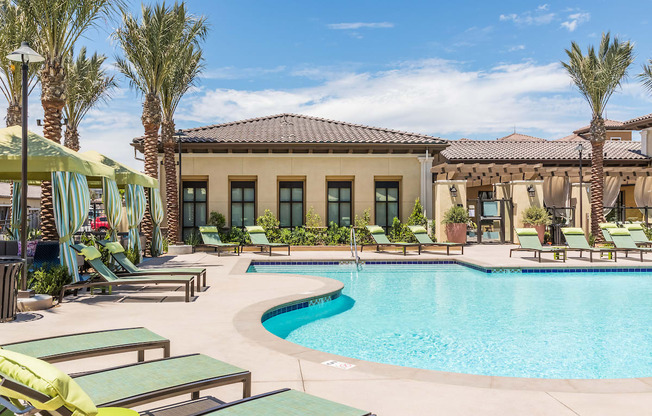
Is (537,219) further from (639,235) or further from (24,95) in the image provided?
(24,95)

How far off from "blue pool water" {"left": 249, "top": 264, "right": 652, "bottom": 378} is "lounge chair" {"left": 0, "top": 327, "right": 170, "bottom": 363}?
2.96 meters

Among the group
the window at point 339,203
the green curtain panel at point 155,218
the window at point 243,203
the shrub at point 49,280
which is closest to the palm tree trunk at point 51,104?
the shrub at point 49,280

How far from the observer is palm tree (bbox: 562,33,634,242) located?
2011cm

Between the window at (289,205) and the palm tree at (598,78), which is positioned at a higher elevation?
the palm tree at (598,78)

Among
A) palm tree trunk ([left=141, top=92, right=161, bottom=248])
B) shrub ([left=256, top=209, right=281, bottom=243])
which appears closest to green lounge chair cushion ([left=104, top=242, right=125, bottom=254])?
palm tree trunk ([left=141, top=92, right=161, bottom=248])

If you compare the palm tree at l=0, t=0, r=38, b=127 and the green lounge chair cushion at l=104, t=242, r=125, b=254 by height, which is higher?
the palm tree at l=0, t=0, r=38, b=127

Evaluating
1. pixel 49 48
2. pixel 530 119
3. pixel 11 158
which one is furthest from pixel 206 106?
pixel 530 119

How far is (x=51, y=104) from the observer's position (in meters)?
11.3

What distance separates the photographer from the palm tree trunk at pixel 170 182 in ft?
63.4

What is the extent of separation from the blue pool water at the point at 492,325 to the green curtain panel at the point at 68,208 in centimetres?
405

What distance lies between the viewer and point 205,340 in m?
5.79

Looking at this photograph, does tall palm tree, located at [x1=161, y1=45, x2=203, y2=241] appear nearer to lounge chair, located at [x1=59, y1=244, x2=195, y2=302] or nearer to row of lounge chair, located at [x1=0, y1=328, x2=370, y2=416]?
lounge chair, located at [x1=59, y1=244, x2=195, y2=302]

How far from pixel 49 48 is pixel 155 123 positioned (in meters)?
6.53

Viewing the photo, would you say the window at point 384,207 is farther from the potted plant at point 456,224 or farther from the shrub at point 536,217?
the shrub at point 536,217
